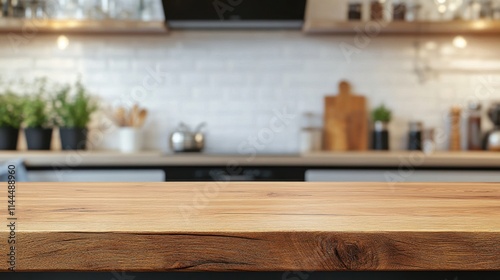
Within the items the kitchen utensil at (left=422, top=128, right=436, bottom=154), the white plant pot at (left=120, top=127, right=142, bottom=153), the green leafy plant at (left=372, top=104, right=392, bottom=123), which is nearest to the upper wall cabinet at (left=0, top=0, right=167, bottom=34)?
the white plant pot at (left=120, top=127, right=142, bottom=153)

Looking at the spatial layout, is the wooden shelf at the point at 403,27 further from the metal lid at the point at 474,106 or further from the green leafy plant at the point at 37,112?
the green leafy plant at the point at 37,112

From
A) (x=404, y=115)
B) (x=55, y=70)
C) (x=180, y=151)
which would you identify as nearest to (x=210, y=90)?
(x=180, y=151)

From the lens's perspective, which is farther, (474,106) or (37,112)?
(474,106)

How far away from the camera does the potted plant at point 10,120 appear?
316 centimetres

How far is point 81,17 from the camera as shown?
334 cm

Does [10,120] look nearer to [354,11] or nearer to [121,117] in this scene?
[121,117]

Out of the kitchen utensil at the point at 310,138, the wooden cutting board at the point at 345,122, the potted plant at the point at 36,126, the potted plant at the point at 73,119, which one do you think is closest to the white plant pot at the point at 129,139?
the potted plant at the point at 73,119

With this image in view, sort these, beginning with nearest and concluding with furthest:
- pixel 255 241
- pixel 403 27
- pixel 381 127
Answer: pixel 255 241 → pixel 403 27 → pixel 381 127

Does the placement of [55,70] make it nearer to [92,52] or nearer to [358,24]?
[92,52]

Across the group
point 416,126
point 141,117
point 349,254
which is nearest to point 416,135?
point 416,126

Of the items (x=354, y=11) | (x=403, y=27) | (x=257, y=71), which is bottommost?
(x=257, y=71)

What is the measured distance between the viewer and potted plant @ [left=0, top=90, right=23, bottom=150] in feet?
10.4

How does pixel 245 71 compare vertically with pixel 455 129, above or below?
above

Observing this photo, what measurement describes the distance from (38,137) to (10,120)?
0.64 feet
